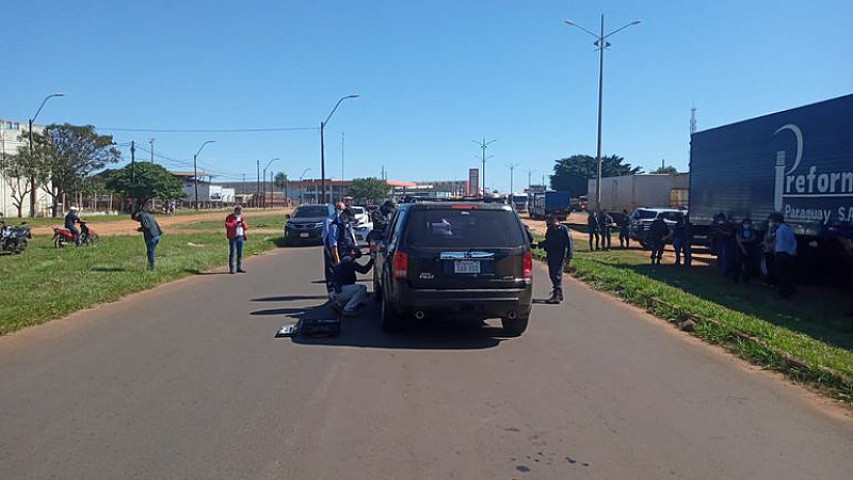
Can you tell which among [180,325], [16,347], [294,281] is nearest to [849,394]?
[180,325]

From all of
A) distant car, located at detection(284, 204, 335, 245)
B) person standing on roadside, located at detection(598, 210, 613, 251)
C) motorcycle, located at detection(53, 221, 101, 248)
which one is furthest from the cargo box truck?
motorcycle, located at detection(53, 221, 101, 248)

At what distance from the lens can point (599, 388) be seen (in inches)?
272

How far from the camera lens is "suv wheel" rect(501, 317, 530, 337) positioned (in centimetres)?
938

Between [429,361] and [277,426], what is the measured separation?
2.69 m

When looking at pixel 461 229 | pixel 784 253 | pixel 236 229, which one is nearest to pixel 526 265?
pixel 461 229

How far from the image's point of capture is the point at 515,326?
31.0 feet

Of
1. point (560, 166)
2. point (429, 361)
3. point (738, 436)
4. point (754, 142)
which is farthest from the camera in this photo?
point (560, 166)

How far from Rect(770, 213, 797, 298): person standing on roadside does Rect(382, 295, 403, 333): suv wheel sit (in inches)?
319

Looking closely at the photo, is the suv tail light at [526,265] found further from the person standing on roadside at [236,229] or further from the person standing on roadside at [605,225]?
the person standing on roadside at [605,225]

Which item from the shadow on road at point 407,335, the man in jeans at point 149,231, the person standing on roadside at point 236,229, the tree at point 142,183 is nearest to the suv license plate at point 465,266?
the shadow on road at point 407,335

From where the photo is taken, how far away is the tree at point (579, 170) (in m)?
116

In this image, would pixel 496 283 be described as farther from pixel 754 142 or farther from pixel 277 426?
pixel 754 142

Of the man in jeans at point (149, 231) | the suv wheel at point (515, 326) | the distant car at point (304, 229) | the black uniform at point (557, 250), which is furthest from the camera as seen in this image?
the distant car at point (304, 229)

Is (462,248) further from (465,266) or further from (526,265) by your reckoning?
(526,265)
